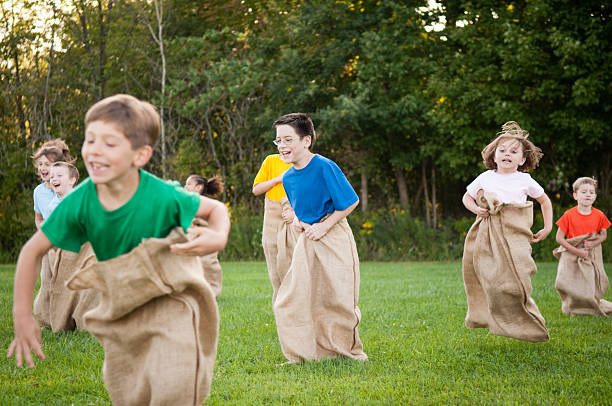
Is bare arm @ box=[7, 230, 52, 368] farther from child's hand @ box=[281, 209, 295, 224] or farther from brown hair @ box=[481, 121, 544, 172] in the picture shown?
brown hair @ box=[481, 121, 544, 172]

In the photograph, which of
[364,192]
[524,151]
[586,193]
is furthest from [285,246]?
[364,192]

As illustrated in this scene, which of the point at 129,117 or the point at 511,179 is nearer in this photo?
the point at 129,117

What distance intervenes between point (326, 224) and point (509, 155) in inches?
77.7

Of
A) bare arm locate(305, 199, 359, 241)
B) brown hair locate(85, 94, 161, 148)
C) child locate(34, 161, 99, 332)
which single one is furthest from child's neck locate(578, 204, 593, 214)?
brown hair locate(85, 94, 161, 148)

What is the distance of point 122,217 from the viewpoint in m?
3.18

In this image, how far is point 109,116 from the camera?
3100 mm

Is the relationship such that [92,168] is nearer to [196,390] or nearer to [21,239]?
[196,390]

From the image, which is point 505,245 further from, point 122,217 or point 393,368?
point 122,217

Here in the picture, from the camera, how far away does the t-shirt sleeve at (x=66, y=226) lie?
10.4 feet

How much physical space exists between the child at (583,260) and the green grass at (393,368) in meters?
0.34

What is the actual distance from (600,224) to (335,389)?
18.3 feet

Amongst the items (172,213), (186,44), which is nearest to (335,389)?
(172,213)

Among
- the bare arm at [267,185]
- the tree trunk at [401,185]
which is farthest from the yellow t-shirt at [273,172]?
the tree trunk at [401,185]

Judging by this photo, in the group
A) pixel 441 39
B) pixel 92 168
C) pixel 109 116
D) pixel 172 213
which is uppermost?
pixel 441 39
